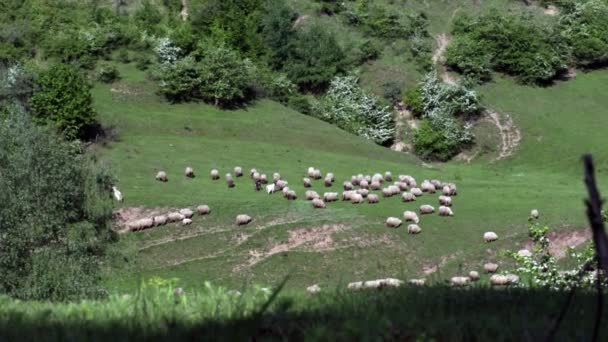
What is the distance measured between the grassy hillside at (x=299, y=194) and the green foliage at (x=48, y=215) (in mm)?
2155

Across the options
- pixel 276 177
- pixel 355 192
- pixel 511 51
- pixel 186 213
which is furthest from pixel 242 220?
pixel 511 51

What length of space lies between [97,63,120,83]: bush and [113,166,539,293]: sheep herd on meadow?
59.1 feet

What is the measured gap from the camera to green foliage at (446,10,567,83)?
7400cm

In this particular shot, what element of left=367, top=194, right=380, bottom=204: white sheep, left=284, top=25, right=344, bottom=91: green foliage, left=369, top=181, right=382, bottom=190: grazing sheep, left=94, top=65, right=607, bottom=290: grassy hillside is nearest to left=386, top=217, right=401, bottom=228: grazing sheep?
left=94, top=65, right=607, bottom=290: grassy hillside

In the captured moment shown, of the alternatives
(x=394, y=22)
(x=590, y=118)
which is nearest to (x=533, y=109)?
(x=590, y=118)

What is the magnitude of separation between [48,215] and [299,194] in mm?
15004

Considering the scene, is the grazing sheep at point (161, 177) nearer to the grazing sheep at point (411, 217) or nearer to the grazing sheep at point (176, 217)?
the grazing sheep at point (176, 217)

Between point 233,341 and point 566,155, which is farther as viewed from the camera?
point 566,155

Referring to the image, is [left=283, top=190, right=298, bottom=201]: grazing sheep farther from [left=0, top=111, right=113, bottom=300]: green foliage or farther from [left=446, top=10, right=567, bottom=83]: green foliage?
[left=446, top=10, right=567, bottom=83]: green foliage

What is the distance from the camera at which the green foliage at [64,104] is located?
4988cm

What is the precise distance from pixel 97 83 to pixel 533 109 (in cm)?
3539

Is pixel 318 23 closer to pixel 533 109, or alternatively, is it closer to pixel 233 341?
pixel 533 109

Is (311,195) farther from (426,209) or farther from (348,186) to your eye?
(426,209)

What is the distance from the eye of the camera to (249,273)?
33.0m
